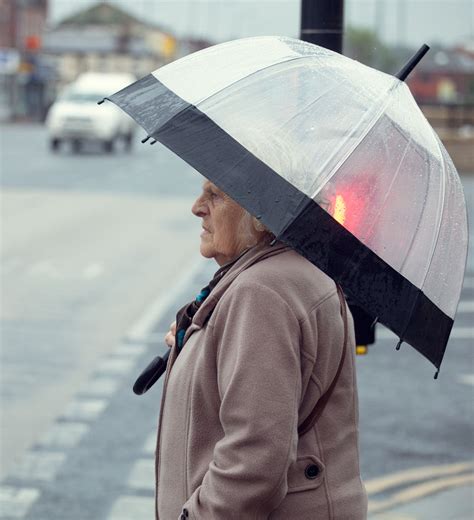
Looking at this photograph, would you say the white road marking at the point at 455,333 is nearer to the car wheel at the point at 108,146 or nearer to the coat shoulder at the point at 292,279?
the coat shoulder at the point at 292,279

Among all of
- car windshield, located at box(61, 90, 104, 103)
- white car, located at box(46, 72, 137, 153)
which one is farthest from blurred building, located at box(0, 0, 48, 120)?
white car, located at box(46, 72, 137, 153)

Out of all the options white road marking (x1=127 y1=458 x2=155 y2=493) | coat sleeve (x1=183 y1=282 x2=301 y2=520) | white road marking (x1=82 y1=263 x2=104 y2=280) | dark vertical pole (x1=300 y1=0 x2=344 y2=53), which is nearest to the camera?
coat sleeve (x1=183 y1=282 x2=301 y2=520)

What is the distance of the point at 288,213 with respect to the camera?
252cm

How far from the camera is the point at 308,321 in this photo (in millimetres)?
2533

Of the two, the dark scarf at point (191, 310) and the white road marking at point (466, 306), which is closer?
the dark scarf at point (191, 310)

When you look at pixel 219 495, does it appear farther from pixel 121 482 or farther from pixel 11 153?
pixel 11 153

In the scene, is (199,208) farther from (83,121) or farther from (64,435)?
(83,121)

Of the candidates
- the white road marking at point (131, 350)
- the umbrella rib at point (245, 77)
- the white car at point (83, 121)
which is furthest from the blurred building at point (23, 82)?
the umbrella rib at point (245, 77)

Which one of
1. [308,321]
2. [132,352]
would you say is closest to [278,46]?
[308,321]

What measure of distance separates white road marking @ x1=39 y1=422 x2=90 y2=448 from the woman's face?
4.64 metres

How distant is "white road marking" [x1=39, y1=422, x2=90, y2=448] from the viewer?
7218mm

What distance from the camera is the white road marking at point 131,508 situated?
237 inches

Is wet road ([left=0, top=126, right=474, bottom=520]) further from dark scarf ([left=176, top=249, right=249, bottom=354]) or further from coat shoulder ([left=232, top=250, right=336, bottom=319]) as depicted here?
coat shoulder ([left=232, top=250, right=336, bottom=319])

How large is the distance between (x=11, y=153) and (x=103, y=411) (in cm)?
3027
